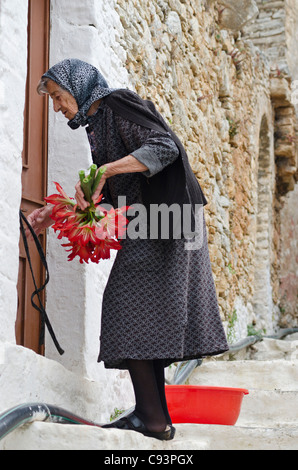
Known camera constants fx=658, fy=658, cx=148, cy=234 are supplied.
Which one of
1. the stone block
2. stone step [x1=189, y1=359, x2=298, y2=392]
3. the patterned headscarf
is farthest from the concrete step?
the stone block

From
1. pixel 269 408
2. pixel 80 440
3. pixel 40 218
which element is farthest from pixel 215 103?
pixel 80 440

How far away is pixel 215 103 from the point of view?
5.99 meters

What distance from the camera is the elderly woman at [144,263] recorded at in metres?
2.17

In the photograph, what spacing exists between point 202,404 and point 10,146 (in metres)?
1.41

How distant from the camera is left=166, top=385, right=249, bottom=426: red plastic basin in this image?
111 inches

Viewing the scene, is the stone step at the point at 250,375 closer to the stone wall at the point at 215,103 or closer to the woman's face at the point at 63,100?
the stone wall at the point at 215,103

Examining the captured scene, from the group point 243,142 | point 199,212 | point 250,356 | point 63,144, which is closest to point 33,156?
point 63,144

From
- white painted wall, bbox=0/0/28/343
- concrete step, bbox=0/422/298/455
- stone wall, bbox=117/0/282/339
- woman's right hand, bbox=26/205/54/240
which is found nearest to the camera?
concrete step, bbox=0/422/298/455

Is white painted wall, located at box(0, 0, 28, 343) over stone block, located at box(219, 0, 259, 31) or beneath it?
beneath

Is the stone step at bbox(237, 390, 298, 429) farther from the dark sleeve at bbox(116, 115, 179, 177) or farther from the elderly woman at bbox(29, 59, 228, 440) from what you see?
the dark sleeve at bbox(116, 115, 179, 177)

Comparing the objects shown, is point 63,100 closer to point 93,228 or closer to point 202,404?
point 93,228

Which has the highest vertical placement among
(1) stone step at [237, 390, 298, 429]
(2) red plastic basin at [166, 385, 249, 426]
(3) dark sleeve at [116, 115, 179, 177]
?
(3) dark sleeve at [116, 115, 179, 177]

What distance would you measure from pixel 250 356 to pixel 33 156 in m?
3.67

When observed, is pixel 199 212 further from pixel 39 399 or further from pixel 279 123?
pixel 279 123
